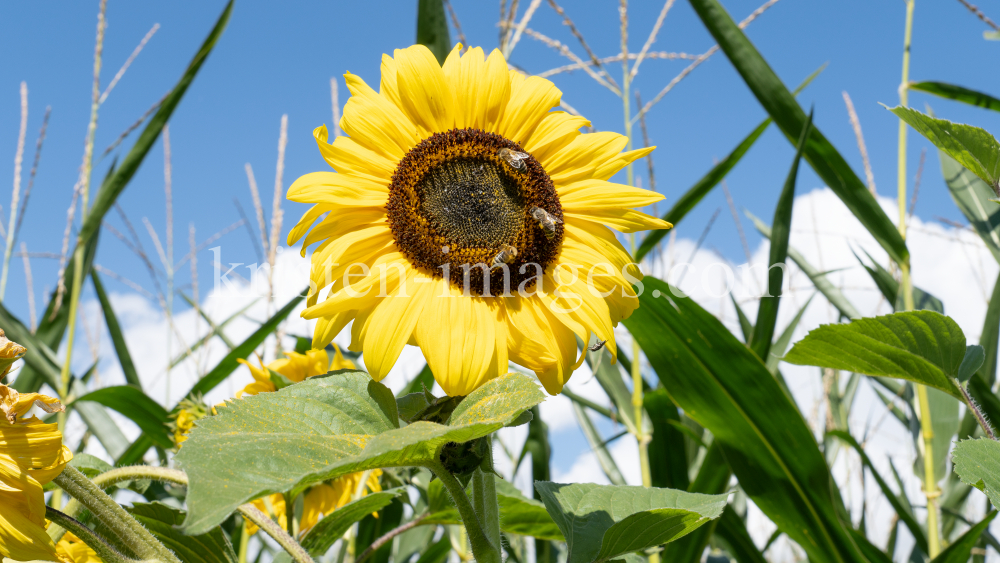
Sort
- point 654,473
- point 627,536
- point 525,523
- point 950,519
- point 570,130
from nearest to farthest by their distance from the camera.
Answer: point 627,536, point 570,130, point 525,523, point 654,473, point 950,519

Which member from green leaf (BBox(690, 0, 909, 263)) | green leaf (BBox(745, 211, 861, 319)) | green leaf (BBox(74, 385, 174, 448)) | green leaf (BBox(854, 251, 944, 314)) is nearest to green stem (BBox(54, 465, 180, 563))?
green leaf (BBox(74, 385, 174, 448))

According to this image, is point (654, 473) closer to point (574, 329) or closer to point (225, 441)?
point (574, 329)

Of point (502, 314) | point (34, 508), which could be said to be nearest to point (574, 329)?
point (502, 314)

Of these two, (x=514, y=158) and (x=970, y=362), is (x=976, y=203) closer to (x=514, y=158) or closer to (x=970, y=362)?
(x=970, y=362)

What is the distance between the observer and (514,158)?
31.6 inches

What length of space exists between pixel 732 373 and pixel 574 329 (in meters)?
0.54

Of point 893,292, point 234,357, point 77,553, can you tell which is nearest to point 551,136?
point 77,553

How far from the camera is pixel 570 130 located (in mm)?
836

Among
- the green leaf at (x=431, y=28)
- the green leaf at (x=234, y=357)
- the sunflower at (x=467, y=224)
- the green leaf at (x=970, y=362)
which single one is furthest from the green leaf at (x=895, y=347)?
the green leaf at (x=234, y=357)

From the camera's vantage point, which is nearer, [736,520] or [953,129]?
[953,129]

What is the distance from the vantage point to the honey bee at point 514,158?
80cm

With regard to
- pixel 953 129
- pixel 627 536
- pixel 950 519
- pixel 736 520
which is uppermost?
pixel 953 129

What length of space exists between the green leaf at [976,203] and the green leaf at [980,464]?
109 centimetres

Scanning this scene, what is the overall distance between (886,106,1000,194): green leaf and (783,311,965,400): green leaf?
5.8 inches
